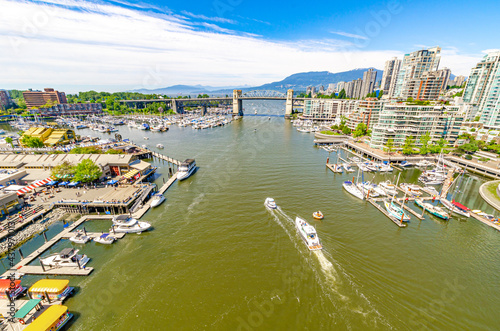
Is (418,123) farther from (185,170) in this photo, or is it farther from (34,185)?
(34,185)

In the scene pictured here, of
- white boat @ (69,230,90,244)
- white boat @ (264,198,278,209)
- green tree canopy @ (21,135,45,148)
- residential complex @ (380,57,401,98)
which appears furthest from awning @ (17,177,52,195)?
residential complex @ (380,57,401,98)

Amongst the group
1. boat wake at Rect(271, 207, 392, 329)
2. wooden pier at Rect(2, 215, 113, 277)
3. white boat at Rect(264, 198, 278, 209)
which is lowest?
boat wake at Rect(271, 207, 392, 329)

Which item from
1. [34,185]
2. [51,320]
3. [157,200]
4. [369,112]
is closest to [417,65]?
[369,112]

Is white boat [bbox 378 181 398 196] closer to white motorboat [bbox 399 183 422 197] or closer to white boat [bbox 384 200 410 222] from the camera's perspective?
white motorboat [bbox 399 183 422 197]

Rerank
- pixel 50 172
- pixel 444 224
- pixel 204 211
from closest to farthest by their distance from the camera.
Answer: pixel 444 224
pixel 204 211
pixel 50 172

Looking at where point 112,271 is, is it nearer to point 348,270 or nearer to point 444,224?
point 348,270

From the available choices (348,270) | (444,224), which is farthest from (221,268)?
(444,224)
